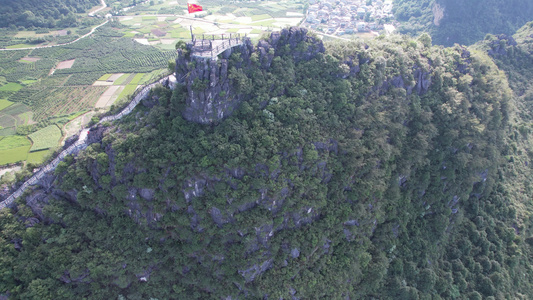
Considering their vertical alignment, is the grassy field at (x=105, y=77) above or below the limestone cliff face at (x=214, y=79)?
below

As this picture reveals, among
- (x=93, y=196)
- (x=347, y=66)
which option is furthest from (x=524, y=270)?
(x=93, y=196)

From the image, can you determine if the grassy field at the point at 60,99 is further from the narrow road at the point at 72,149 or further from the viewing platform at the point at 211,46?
the viewing platform at the point at 211,46

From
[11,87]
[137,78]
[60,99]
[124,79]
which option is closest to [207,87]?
[137,78]

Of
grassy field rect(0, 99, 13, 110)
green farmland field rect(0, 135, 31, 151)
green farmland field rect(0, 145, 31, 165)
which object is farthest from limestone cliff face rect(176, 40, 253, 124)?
grassy field rect(0, 99, 13, 110)

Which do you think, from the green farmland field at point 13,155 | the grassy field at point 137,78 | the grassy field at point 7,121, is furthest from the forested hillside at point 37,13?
the green farmland field at point 13,155

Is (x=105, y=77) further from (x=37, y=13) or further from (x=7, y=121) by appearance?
(x=37, y=13)

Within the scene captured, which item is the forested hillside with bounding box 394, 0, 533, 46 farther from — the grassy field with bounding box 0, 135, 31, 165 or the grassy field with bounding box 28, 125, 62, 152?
the grassy field with bounding box 0, 135, 31, 165

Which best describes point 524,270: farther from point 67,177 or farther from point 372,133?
point 67,177

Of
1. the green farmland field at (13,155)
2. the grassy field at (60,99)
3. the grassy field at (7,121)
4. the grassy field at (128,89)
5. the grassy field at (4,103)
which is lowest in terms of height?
the green farmland field at (13,155)
